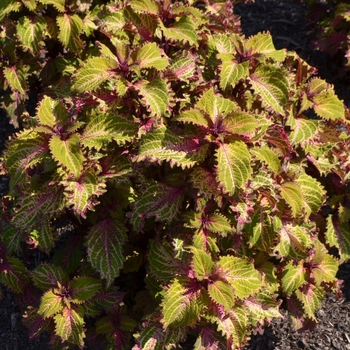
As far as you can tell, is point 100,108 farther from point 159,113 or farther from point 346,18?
point 346,18

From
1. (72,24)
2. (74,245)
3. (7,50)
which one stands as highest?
(72,24)

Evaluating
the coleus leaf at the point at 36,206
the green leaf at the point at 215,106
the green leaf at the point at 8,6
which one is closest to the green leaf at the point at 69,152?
the coleus leaf at the point at 36,206

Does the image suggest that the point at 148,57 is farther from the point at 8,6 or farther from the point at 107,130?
the point at 8,6

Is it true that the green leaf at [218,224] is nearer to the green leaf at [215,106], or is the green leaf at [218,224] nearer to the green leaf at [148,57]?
the green leaf at [215,106]

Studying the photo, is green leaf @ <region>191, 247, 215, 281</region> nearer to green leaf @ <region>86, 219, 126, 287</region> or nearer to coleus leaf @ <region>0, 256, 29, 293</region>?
green leaf @ <region>86, 219, 126, 287</region>

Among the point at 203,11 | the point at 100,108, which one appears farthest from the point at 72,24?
the point at 100,108

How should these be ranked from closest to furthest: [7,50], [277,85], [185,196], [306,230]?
[277,85] → [185,196] → [306,230] → [7,50]
